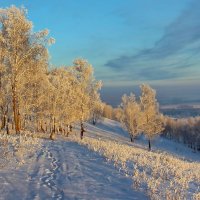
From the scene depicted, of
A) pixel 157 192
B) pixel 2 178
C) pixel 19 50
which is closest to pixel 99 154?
pixel 2 178

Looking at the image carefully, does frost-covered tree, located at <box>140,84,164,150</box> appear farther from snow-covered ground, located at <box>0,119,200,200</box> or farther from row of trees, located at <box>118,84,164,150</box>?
snow-covered ground, located at <box>0,119,200,200</box>

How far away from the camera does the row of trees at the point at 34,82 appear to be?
31.5 meters

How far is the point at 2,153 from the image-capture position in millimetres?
17406

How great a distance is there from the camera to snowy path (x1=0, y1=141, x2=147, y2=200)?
1070 centimetres

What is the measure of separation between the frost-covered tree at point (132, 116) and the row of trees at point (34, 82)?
20966 millimetres

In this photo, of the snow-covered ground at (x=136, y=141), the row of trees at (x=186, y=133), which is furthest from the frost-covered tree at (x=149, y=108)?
the row of trees at (x=186, y=133)

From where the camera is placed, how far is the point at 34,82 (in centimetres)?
3862

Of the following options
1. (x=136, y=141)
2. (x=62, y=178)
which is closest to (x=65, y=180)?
(x=62, y=178)

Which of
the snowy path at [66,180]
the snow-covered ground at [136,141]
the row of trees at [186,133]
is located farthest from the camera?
the row of trees at [186,133]

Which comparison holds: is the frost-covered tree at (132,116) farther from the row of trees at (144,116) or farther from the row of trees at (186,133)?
the row of trees at (186,133)

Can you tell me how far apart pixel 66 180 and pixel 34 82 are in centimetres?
2713

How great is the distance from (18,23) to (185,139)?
14013 centimetres

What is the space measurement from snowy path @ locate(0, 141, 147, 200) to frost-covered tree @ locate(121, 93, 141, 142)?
59635 millimetres

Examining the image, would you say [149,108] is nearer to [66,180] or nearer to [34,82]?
[34,82]
